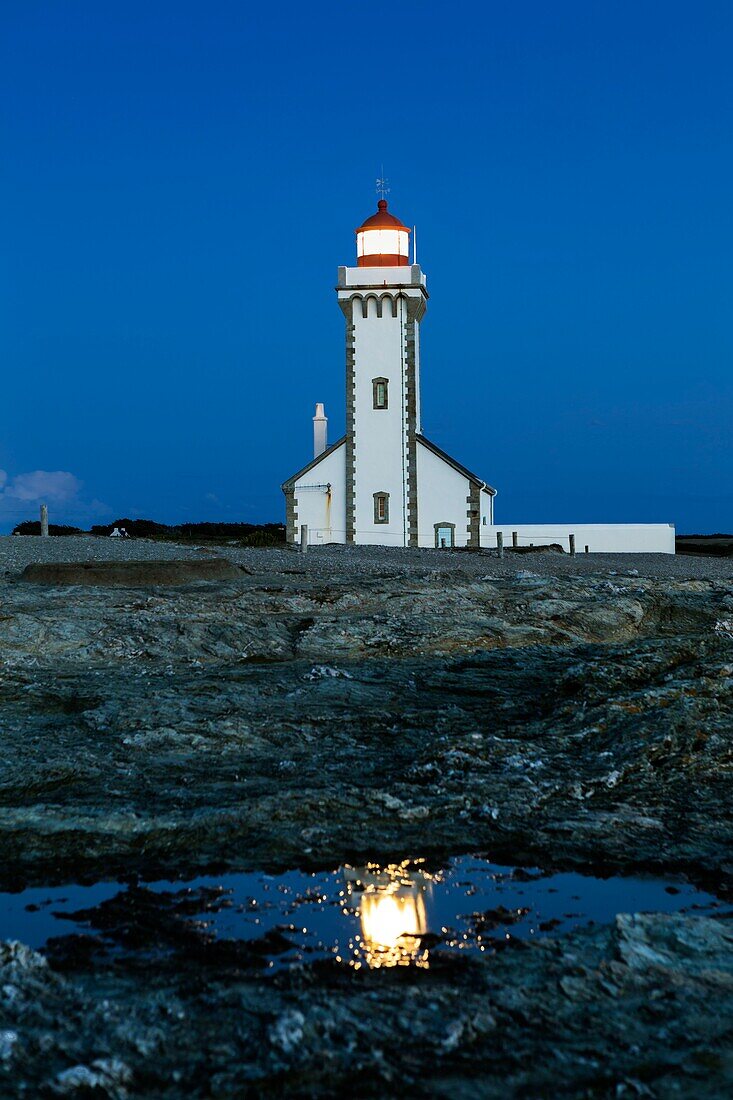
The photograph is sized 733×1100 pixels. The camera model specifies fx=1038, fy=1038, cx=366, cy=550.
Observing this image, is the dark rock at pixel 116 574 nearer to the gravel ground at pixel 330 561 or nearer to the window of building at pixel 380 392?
the gravel ground at pixel 330 561

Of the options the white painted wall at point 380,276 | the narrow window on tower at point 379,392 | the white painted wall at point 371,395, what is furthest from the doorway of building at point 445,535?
the white painted wall at point 380,276

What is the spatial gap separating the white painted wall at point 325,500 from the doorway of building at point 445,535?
3.76m

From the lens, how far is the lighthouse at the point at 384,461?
41688 millimetres

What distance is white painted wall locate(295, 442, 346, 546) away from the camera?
42.1m

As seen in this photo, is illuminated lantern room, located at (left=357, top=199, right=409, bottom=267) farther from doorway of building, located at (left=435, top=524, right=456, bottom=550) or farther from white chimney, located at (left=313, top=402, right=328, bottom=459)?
doorway of building, located at (left=435, top=524, right=456, bottom=550)

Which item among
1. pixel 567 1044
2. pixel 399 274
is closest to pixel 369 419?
pixel 399 274

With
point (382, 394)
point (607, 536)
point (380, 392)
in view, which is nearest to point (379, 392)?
point (380, 392)

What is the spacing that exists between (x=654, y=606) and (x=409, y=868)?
869cm

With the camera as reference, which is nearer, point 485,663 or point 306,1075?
point 306,1075

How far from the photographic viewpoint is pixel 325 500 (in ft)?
139

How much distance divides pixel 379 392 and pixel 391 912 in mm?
38887

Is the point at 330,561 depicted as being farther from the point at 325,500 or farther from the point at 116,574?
the point at 325,500

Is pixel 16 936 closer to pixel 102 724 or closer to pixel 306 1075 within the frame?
pixel 306 1075

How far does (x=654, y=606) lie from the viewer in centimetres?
1280
